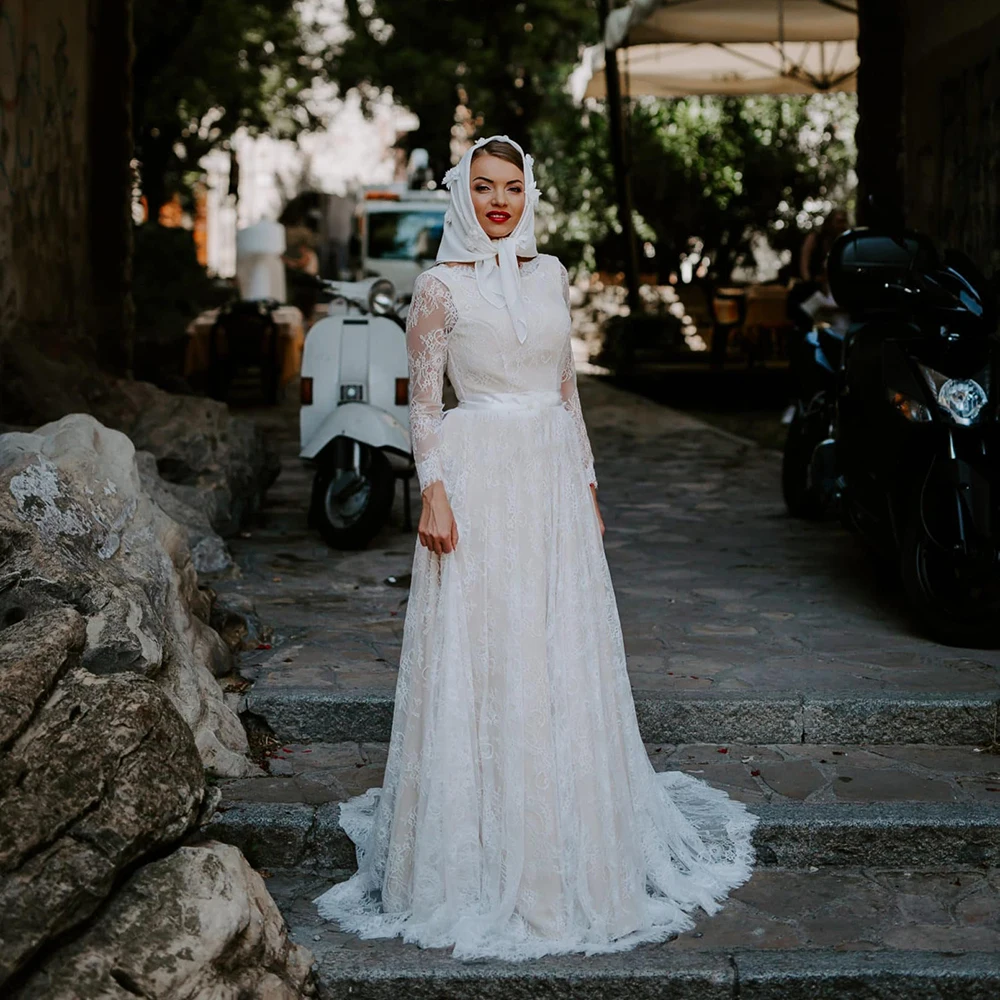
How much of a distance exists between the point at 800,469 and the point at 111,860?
20.4 feet

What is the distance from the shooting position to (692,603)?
23.0 feet

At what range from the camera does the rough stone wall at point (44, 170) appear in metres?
9.27

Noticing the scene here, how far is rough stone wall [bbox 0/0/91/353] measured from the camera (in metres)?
9.27

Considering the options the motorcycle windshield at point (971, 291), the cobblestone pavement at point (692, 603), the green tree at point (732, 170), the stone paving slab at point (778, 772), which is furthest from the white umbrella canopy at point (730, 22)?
the stone paving slab at point (778, 772)

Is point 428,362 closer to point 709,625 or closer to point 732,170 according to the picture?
point 709,625

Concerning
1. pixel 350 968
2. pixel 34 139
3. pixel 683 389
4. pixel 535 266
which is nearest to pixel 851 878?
pixel 350 968

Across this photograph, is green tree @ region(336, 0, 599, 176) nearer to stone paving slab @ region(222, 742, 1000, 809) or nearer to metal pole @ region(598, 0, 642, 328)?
metal pole @ region(598, 0, 642, 328)

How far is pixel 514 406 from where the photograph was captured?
4090 millimetres

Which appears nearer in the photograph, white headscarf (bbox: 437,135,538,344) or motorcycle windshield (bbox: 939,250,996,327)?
white headscarf (bbox: 437,135,538,344)

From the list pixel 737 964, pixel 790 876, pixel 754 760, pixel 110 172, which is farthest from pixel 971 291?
pixel 110 172

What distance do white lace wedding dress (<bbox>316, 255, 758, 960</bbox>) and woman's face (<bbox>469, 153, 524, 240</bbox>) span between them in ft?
0.46

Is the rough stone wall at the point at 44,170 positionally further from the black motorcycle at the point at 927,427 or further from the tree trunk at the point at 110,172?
the black motorcycle at the point at 927,427

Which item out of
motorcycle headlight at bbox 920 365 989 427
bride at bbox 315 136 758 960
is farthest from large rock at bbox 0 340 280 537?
bride at bbox 315 136 758 960

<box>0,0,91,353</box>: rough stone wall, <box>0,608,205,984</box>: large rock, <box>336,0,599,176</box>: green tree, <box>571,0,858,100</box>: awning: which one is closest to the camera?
<box>0,608,205,984</box>: large rock
